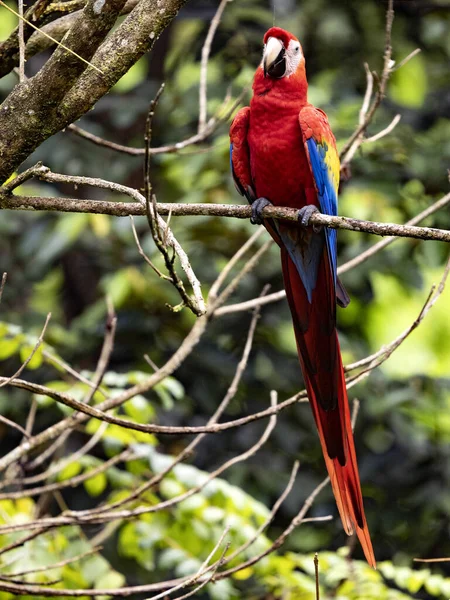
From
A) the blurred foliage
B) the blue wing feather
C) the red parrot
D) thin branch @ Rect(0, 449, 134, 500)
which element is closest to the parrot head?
the red parrot

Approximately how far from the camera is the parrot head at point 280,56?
1.96m

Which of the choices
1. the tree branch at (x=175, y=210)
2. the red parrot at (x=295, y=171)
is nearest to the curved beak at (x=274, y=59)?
the red parrot at (x=295, y=171)

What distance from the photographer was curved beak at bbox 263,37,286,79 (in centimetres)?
195

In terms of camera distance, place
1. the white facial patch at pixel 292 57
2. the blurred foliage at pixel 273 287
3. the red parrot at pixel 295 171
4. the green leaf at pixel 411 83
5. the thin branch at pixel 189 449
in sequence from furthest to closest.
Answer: the green leaf at pixel 411 83
the blurred foliage at pixel 273 287
the white facial patch at pixel 292 57
the red parrot at pixel 295 171
the thin branch at pixel 189 449

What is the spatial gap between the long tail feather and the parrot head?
56cm

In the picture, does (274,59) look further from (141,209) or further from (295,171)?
(141,209)

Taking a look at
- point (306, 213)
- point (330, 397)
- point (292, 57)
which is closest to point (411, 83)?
point (292, 57)

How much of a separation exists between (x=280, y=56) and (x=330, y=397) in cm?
88

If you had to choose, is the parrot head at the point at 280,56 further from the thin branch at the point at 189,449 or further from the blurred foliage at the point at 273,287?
the blurred foliage at the point at 273,287

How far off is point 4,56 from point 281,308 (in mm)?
1770

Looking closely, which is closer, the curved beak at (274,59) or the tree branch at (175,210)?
the tree branch at (175,210)

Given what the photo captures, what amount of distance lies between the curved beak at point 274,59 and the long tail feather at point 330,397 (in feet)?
1.82

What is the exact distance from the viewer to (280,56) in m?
1.97

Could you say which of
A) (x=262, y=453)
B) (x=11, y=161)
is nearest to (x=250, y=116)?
(x=11, y=161)
